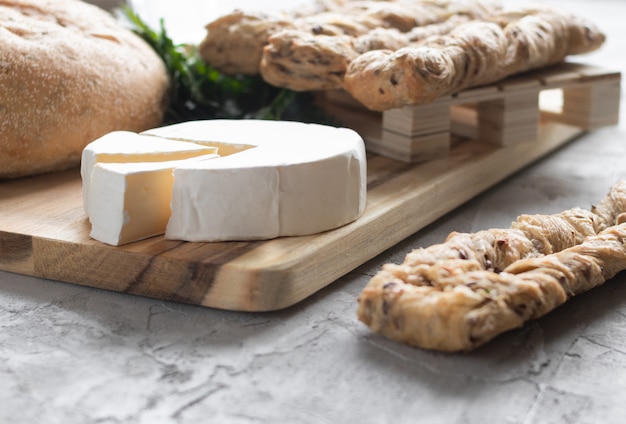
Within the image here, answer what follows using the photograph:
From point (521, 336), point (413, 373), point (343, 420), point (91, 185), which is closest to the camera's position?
point (343, 420)

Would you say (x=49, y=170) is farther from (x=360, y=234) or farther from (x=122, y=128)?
(x=360, y=234)

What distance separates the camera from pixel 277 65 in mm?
2734

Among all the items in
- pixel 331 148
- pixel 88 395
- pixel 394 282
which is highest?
pixel 331 148

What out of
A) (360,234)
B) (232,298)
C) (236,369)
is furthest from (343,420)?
(360,234)

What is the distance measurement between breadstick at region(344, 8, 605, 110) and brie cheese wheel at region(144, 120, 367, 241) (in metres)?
0.35

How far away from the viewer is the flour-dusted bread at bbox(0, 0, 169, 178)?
8.13 feet

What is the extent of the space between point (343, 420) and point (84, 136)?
1.53 metres

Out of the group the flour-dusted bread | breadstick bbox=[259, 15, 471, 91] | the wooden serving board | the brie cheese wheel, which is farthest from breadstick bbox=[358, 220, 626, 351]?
the flour-dusted bread

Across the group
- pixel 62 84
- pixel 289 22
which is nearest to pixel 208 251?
pixel 62 84

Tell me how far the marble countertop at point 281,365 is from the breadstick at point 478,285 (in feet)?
0.24

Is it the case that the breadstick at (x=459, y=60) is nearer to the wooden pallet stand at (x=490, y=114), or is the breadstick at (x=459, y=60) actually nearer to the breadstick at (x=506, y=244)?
the wooden pallet stand at (x=490, y=114)

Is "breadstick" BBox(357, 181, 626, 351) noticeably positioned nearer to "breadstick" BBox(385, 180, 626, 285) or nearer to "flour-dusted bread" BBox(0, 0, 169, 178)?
"breadstick" BBox(385, 180, 626, 285)

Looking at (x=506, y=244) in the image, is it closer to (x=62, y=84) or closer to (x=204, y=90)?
(x=62, y=84)

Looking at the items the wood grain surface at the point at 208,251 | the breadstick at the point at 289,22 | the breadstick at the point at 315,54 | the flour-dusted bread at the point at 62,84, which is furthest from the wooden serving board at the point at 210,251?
the breadstick at the point at 289,22
